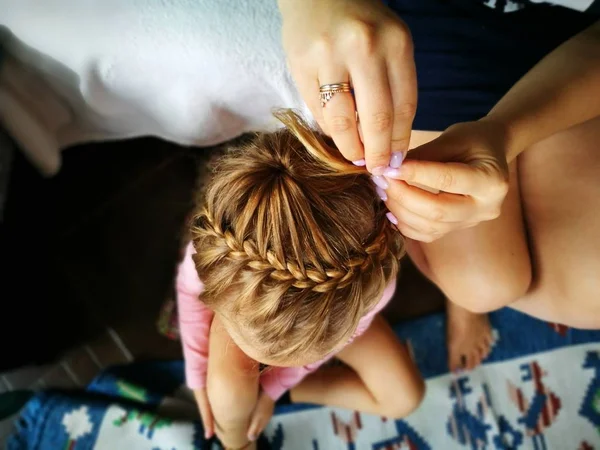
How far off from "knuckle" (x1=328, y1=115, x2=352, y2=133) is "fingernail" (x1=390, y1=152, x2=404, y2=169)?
0.21 ft

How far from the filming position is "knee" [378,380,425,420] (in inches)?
40.3

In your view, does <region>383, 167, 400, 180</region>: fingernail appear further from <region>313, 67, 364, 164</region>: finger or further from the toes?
the toes

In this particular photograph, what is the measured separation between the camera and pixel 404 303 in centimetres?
125

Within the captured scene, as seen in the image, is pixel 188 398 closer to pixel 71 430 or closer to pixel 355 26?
pixel 71 430

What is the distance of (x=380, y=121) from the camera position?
49 centimetres

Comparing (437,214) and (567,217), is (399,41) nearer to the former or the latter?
(437,214)

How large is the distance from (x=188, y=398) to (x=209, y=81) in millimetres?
712

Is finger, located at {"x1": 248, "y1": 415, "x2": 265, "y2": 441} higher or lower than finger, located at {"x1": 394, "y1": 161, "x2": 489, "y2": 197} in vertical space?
lower

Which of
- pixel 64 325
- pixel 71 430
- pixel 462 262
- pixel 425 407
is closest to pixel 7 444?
pixel 71 430

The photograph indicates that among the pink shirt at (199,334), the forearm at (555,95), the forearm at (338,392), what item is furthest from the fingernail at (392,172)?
the forearm at (338,392)

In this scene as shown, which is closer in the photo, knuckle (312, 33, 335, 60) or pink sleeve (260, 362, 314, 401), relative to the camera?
knuckle (312, 33, 335, 60)

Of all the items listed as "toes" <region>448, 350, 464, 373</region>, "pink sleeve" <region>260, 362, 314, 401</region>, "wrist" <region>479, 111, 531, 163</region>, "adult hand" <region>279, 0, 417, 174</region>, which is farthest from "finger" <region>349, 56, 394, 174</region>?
"toes" <region>448, 350, 464, 373</region>

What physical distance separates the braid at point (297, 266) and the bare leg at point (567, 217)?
0.38m

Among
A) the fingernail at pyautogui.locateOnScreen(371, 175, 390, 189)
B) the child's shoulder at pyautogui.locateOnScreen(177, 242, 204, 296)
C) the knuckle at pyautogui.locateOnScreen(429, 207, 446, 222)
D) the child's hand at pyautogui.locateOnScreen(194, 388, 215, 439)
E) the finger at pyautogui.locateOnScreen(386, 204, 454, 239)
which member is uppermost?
the fingernail at pyautogui.locateOnScreen(371, 175, 390, 189)
